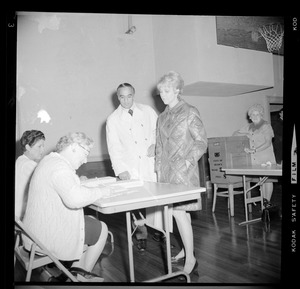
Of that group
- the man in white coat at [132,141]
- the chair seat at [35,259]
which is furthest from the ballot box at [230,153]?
the chair seat at [35,259]

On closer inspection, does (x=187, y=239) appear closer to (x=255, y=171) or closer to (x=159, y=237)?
(x=159, y=237)

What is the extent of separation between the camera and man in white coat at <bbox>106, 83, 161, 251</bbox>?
236 centimetres

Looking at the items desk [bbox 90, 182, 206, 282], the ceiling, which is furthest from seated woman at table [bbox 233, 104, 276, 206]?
desk [bbox 90, 182, 206, 282]

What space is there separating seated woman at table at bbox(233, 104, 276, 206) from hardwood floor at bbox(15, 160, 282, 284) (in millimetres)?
863

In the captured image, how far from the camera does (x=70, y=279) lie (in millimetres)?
1741

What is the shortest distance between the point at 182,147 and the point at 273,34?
3.55 ft

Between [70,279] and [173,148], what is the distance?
1166 mm

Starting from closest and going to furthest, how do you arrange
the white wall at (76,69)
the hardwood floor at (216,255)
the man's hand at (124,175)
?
the white wall at (76,69) → the hardwood floor at (216,255) → the man's hand at (124,175)

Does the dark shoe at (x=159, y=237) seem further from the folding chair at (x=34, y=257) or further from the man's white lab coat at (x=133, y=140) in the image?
the folding chair at (x=34, y=257)

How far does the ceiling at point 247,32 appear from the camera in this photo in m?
1.89

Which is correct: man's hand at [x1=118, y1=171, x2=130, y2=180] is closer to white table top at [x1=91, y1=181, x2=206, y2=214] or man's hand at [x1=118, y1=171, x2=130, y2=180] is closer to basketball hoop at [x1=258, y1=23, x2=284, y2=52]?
white table top at [x1=91, y1=181, x2=206, y2=214]

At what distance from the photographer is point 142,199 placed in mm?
1543

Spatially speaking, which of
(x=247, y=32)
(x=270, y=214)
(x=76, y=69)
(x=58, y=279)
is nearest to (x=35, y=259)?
(x=58, y=279)
